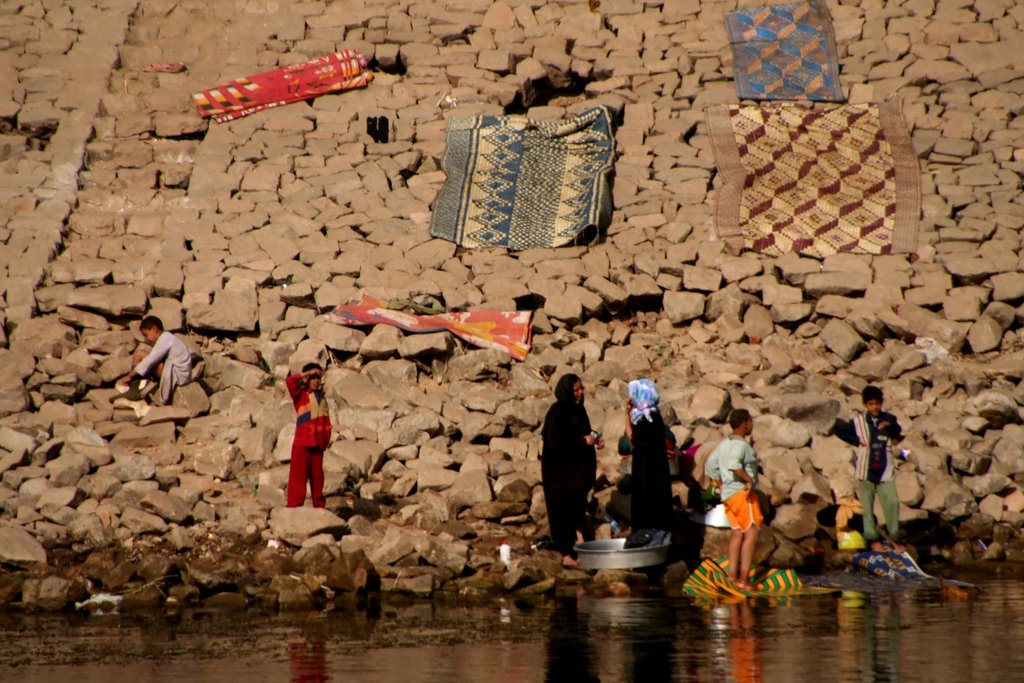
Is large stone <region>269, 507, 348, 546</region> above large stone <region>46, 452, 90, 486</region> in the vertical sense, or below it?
below

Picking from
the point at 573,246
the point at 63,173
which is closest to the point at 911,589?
the point at 573,246

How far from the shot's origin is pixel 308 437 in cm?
834

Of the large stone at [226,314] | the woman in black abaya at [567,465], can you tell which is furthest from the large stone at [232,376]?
the woman in black abaya at [567,465]

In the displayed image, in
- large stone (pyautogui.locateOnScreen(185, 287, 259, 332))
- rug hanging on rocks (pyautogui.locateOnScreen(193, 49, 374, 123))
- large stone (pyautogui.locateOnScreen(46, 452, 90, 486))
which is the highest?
rug hanging on rocks (pyautogui.locateOnScreen(193, 49, 374, 123))

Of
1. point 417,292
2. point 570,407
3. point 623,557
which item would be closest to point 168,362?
point 417,292

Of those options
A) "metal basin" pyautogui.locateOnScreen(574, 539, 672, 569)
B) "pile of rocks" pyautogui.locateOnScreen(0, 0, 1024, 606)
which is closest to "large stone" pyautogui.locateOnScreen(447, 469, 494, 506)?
"pile of rocks" pyautogui.locateOnScreen(0, 0, 1024, 606)

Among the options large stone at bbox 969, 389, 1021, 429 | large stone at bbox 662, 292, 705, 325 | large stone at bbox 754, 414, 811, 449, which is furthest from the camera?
large stone at bbox 662, 292, 705, 325

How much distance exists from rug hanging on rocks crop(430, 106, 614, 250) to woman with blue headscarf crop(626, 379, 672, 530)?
13.4 ft

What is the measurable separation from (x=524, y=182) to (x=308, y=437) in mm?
5288

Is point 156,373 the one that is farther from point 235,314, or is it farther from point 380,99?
point 380,99

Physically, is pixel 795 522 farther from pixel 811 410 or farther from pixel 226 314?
pixel 226 314

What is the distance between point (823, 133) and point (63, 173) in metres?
7.78

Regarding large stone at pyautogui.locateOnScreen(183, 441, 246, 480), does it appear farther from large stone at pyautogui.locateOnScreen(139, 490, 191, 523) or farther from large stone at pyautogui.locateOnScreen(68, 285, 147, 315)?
large stone at pyautogui.locateOnScreen(68, 285, 147, 315)

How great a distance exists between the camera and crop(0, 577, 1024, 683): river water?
5.41 meters
